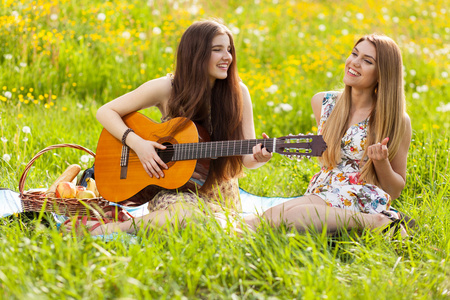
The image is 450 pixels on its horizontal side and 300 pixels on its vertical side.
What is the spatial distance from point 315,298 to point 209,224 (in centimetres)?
78

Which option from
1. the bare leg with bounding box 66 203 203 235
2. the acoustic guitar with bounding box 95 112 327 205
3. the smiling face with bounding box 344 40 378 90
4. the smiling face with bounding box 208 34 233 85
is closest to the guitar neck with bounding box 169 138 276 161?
the acoustic guitar with bounding box 95 112 327 205

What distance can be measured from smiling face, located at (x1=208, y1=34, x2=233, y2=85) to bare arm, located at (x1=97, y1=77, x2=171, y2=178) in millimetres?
347

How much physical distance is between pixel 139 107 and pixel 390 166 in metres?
1.65

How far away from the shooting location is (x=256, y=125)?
221 inches

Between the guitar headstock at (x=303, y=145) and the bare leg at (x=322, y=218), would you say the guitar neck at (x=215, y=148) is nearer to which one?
the guitar headstock at (x=303, y=145)

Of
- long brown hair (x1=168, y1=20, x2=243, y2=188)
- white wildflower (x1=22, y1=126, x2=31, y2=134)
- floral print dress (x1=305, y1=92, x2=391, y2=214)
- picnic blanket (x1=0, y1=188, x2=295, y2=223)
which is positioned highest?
long brown hair (x1=168, y1=20, x2=243, y2=188)

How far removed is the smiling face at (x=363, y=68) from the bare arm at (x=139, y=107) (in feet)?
3.87

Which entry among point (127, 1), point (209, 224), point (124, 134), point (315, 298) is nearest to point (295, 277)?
point (315, 298)

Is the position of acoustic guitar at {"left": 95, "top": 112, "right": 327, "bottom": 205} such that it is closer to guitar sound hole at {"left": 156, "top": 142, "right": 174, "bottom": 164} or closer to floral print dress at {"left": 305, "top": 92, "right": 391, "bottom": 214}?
guitar sound hole at {"left": 156, "top": 142, "right": 174, "bottom": 164}

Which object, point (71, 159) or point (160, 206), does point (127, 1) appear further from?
point (160, 206)

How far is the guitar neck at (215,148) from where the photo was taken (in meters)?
3.17

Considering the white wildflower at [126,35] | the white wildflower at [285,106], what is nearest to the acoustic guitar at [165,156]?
the white wildflower at [285,106]

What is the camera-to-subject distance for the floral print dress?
10.6 feet

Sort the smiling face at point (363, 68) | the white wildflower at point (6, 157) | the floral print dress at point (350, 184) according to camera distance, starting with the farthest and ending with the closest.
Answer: the white wildflower at point (6, 157)
the smiling face at point (363, 68)
the floral print dress at point (350, 184)
